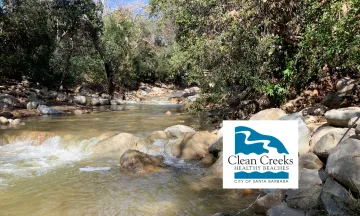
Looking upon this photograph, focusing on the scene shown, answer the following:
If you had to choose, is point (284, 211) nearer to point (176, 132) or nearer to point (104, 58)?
point (176, 132)

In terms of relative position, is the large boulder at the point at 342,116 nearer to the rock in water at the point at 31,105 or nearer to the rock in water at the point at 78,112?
the rock in water at the point at 78,112

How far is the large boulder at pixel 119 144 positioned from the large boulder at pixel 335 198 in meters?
5.38

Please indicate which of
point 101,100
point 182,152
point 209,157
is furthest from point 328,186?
point 101,100

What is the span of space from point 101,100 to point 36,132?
977 centimetres

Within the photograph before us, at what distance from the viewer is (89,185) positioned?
5645 millimetres

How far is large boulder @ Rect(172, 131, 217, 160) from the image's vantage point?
24.2 ft

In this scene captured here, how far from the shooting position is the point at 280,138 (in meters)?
3.56

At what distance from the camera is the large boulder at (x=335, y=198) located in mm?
3203

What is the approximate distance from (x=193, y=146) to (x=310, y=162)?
3328 mm

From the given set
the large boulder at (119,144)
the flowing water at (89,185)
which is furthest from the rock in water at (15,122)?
the large boulder at (119,144)

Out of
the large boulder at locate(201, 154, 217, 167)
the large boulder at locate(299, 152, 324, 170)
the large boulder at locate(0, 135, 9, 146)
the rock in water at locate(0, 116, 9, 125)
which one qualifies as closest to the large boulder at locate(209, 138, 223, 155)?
the large boulder at locate(201, 154, 217, 167)

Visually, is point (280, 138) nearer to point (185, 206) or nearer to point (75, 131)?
point (185, 206)

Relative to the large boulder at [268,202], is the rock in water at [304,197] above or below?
above

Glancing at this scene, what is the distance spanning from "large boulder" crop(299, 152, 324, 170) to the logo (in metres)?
1.14
